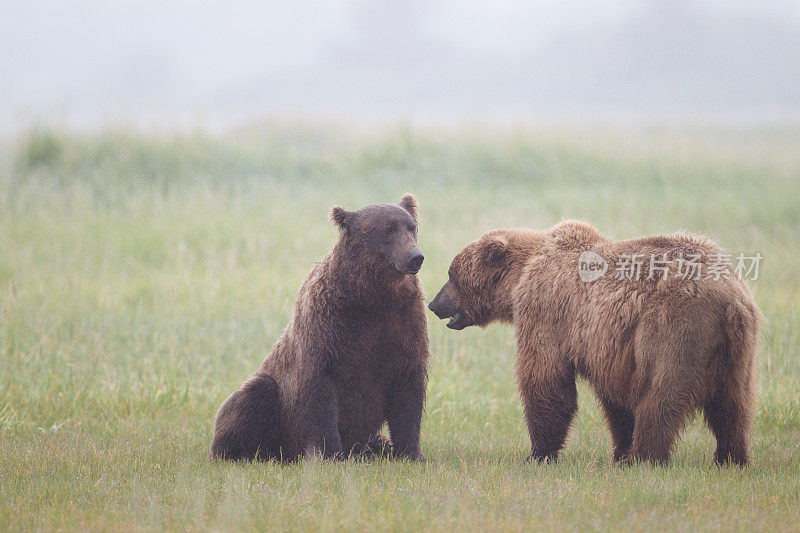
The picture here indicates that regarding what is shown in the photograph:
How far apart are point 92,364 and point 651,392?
22.5 ft

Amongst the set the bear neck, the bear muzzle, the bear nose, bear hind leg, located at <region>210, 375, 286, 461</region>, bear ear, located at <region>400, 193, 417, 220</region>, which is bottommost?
bear hind leg, located at <region>210, 375, 286, 461</region>

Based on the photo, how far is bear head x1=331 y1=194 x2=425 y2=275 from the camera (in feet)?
21.0

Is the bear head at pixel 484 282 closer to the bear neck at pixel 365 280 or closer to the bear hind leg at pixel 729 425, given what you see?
the bear neck at pixel 365 280

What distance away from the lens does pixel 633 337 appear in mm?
5965

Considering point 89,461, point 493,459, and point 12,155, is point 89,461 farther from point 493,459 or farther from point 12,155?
point 12,155

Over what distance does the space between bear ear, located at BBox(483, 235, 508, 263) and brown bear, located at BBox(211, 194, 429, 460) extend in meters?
0.81

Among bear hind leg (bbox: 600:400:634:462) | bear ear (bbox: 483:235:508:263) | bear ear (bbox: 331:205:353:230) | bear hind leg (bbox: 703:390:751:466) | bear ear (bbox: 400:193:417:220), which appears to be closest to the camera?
bear hind leg (bbox: 703:390:751:466)

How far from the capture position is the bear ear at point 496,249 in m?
7.27

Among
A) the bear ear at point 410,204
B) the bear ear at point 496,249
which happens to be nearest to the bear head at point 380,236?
the bear ear at point 410,204

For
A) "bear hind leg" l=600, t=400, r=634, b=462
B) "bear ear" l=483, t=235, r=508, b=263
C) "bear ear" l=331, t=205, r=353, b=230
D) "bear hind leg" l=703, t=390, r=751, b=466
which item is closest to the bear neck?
"bear ear" l=331, t=205, r=353, b=230

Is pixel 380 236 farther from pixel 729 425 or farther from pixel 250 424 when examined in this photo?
pixel 729 425

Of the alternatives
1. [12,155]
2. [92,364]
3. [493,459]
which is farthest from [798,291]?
[12,155]

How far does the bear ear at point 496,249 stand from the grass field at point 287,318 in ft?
5.32

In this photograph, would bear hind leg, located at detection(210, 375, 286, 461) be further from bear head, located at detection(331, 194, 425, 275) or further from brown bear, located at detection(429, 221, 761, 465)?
brown bear, located at detection(429, 221, 761, 465)
